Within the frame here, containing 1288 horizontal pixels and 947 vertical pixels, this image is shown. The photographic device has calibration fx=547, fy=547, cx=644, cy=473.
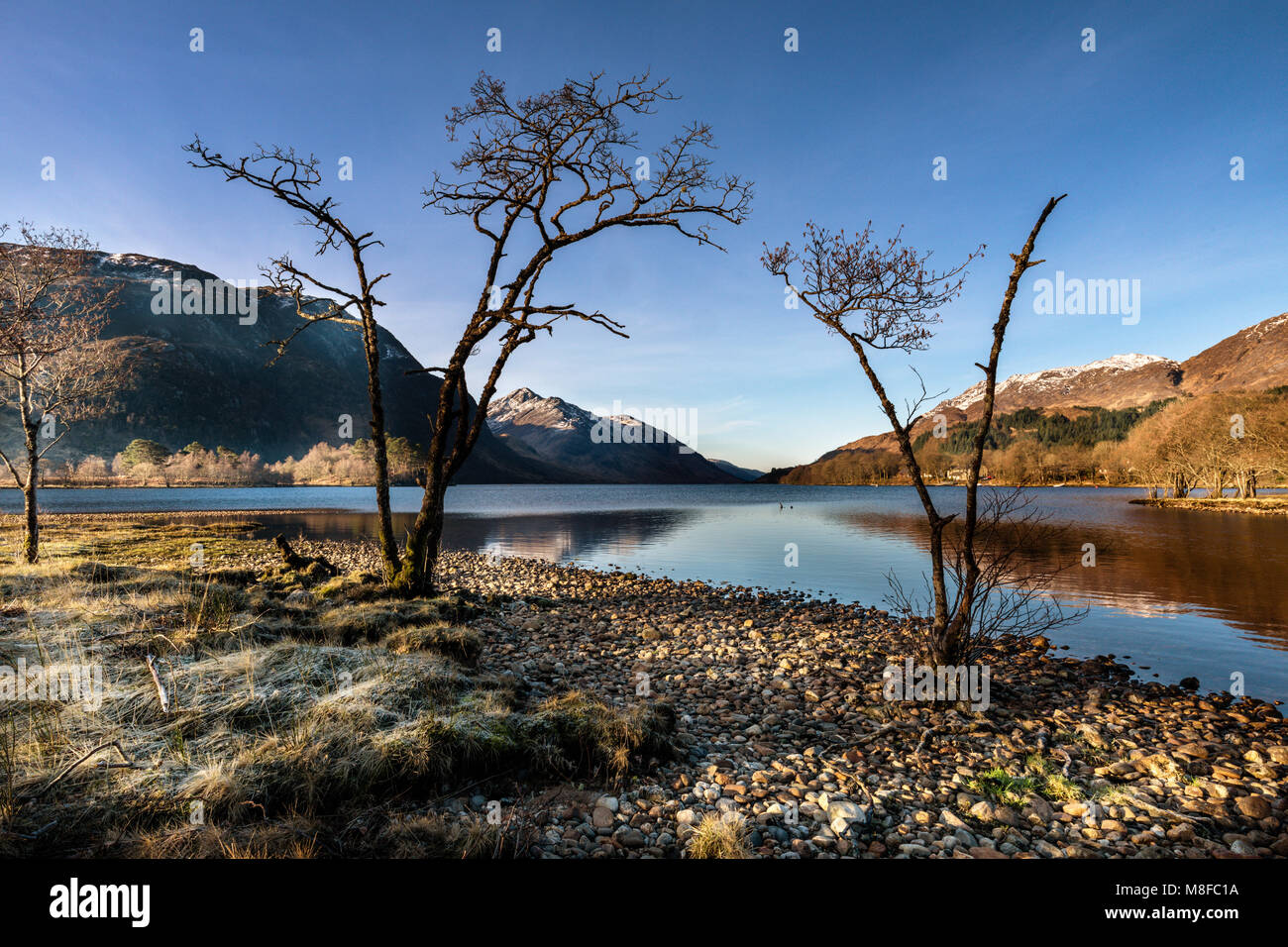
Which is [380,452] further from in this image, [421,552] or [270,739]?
[270,739]

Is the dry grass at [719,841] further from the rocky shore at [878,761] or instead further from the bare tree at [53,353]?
the bare tree at [53,353]

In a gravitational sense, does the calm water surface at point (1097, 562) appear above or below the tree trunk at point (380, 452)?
below

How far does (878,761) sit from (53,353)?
23.0 metres

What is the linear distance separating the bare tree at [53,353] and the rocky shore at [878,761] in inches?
671

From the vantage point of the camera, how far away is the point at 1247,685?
37.5ft

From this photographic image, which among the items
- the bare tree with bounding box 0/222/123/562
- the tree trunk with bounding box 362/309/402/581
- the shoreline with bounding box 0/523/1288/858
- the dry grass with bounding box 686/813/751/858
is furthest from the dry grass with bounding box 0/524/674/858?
the bare tree with bounding box 0/222/123/562

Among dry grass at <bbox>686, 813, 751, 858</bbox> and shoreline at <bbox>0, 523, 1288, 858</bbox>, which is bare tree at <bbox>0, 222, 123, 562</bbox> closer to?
shoreline at <bbox>0, 523, 1288, 858</bbox>

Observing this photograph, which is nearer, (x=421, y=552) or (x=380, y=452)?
(x=421, y=552)

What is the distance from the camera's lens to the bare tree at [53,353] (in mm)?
16844

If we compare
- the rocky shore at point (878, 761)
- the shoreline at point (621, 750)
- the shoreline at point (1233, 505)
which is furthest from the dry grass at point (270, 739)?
the shoreline at point (1233, 505)

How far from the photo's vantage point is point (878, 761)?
6762mm

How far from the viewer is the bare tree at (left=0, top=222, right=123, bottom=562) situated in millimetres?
16844

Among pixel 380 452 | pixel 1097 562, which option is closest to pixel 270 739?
pixel 380 452
